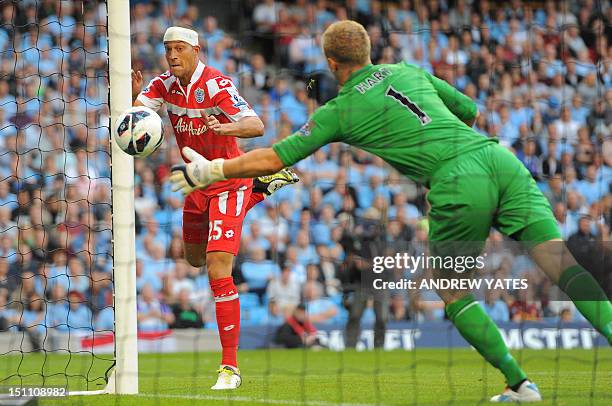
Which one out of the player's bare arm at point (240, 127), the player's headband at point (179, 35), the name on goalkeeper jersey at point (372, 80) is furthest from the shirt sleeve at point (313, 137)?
the player's headband at point (179, 35)

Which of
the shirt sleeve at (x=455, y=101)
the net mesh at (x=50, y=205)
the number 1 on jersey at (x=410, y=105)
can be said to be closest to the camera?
the number 1 on jersey at (x=410, y=105)

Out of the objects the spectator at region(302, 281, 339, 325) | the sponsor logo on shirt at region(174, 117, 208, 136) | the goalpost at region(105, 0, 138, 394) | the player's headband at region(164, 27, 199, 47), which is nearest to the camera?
the goalpost at region(105, 0, 138, 394)

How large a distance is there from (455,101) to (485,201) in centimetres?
85

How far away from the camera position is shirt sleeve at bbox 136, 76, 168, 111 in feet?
25.7

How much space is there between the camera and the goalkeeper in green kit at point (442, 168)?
5746mm

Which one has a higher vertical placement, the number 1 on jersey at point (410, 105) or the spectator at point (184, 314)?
the number 1 on jersey at point (410, 105)

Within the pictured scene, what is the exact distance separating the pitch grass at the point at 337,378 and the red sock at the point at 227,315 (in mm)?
299

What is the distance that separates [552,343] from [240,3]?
8288 mm

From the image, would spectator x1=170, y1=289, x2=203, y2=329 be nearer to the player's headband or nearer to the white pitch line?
the player's headband

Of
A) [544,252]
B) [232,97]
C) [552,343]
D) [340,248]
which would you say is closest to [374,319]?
[340,248]

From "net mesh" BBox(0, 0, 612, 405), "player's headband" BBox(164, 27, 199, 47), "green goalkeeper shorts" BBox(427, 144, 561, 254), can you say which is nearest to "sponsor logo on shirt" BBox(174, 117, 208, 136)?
"player's headband" BBox(164, 27, 199, 47)

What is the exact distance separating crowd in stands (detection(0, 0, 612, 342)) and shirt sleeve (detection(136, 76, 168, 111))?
4.22m

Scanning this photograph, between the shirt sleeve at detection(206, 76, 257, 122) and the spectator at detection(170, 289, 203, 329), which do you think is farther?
the spectator at detection(170, 289, 203, 329)

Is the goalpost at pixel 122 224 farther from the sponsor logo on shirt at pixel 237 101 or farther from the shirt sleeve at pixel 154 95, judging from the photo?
the sponsor logo on shirt at pixel 237 101
